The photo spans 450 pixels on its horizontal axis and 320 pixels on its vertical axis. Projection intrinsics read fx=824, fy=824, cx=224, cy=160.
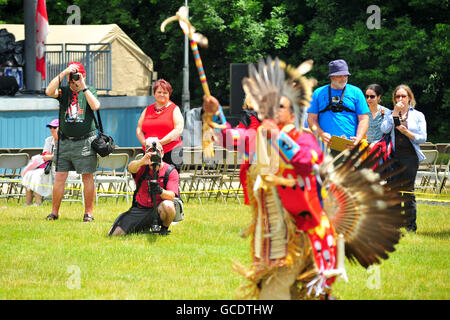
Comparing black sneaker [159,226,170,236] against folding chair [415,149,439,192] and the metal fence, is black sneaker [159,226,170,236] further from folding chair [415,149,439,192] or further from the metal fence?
the metal fence

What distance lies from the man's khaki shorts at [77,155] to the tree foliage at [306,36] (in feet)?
55.0

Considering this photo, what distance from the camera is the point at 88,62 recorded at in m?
18.6

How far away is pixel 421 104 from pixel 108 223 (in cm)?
2022

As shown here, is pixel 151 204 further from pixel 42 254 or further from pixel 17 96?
pixel 17 96

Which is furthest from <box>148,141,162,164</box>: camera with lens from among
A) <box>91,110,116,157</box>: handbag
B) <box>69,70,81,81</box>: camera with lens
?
<box>69,70,81,81</box>: camera with lens

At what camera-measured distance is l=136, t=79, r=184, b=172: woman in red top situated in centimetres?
897

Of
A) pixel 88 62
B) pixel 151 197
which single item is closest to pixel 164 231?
pixel 151 197

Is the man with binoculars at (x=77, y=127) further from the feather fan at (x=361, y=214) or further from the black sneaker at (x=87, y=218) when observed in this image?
the feather fan at (x=361, y=214)

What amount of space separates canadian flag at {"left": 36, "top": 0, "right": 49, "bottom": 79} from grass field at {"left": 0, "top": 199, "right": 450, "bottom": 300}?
8885mm

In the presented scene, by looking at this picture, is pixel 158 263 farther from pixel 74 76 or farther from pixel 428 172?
pixel 428 172

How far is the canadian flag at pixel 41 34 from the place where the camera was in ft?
59.5

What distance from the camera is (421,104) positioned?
27734 millimetres

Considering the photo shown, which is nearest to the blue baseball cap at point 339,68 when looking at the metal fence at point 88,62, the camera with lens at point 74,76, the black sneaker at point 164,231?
the black sneaker at point 164,231
